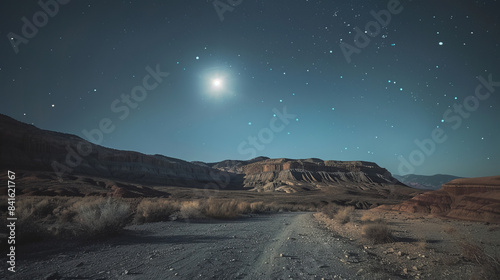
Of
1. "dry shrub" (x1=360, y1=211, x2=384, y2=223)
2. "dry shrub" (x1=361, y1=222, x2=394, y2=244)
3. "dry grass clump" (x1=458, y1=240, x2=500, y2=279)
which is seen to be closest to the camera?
"dry grass clump" (x1=458, y1=240, x2=500, y2=279)

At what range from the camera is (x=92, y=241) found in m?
6.18

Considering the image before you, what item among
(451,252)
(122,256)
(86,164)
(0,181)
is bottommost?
(451,252)

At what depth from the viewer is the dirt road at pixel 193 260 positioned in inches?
153

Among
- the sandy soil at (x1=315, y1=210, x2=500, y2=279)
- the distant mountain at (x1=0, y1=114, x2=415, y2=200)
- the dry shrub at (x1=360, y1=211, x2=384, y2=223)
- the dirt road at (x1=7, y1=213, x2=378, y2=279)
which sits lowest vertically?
the dry shrub at (x1=360, y1=211, x2=384, y2=223)

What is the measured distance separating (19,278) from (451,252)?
31.0 ft

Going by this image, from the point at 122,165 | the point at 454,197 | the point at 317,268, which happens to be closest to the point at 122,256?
the point at 317,268

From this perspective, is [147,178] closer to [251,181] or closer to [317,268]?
[251,181]

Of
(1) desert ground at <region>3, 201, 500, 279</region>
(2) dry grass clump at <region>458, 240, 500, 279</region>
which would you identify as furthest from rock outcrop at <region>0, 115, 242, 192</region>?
(2) dry grass clump at <region>458, 240, 500, 279</region>

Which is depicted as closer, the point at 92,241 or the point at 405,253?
the point at 405,253

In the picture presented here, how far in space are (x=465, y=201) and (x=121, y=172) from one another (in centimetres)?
8213

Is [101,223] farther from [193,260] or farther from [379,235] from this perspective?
[379,235]

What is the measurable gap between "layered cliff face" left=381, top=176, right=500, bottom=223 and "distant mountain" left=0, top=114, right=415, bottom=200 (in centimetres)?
3698

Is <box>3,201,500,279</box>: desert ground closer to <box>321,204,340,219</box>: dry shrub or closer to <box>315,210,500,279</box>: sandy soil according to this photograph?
<box>315,210,500,279</box>: sandy soil

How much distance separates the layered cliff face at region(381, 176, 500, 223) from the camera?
12.7 metres
